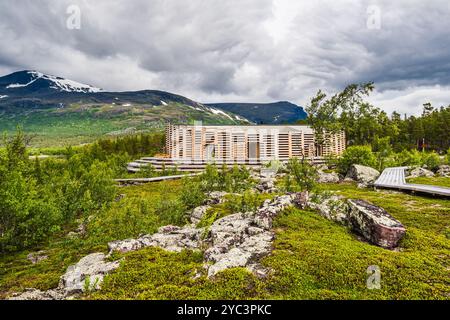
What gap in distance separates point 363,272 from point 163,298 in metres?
6.02

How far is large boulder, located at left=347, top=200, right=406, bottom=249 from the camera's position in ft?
33.3

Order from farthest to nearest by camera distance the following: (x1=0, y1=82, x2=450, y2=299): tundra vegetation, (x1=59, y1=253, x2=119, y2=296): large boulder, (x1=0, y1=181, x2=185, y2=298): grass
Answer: (x1=0, y1=181, x2=185, y2=298): grass
(x1=59, y1=253, x2=119, y2=296): large boulder
(x1=0, y1=82, x2=450, y2=299): tundra vegetation

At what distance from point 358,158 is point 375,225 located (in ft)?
117

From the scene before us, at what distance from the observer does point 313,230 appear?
11.9 m

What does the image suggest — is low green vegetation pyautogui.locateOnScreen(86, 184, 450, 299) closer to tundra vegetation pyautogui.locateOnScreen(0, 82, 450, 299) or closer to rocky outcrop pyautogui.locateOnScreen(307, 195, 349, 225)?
tundra vegetation pyautogui.locateOnScreen(0, 82, 450, 299)

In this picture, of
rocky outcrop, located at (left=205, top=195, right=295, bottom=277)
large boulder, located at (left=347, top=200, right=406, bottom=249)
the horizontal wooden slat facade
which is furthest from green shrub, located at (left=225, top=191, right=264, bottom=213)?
the horizontal wooden slat facade

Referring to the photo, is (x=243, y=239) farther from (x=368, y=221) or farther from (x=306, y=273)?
(x=368, y=221)

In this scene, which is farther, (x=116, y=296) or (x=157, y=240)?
(x=157, y=240)

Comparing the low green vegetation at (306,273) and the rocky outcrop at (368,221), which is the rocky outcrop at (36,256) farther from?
the rocky outcrop at (368,221)

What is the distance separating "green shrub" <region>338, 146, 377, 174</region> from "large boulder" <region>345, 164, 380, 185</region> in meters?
2.33

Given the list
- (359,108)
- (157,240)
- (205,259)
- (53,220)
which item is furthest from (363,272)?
(359,108)

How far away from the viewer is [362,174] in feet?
122

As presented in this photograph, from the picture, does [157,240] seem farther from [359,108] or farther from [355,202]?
[359,108]

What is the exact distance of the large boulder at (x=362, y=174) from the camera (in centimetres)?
3508
